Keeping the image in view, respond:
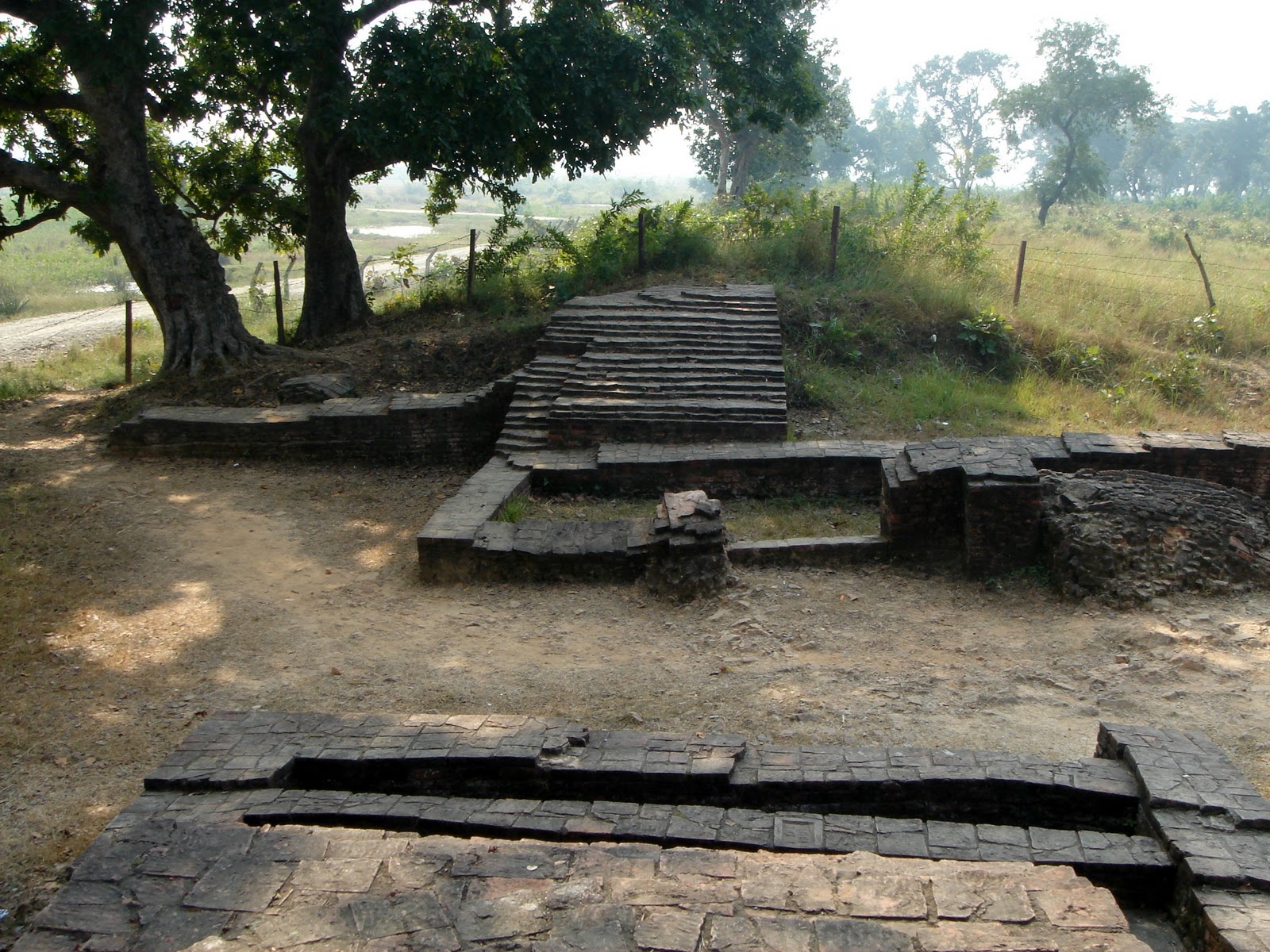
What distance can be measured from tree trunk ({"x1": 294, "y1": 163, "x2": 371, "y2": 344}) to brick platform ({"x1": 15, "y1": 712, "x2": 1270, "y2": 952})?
359 inches

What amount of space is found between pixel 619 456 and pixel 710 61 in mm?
6113

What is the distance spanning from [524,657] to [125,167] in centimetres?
809

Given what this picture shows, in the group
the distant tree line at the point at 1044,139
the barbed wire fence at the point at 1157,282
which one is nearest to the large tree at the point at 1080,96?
the distant tree line at the point at 1044,139

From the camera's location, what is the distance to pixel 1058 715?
15.1 feet

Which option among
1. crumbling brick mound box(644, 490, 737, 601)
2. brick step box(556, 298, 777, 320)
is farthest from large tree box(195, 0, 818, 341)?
crumbling brick mound box(644, 490, 737, 601)

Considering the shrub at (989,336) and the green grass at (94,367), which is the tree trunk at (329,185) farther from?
the shrub at (989,336)

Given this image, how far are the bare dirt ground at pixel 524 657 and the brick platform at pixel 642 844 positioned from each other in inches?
26.8

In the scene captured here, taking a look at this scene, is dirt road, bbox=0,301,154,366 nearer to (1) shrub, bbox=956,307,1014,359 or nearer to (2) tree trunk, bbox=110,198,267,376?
(2) tree trunk, bbox=110,198,267,376

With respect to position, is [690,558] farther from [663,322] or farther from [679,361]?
[663,322]

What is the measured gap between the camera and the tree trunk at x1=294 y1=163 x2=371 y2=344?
38.9 feet

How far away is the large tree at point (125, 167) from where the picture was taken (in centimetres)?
1002

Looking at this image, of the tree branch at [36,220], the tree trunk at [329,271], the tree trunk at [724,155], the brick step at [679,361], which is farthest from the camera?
the tree trunk at [724,155]

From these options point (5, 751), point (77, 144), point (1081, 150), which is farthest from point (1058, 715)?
point (1081, 150)

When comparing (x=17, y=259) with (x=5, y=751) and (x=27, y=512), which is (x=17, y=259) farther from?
(x=5, y=751)
